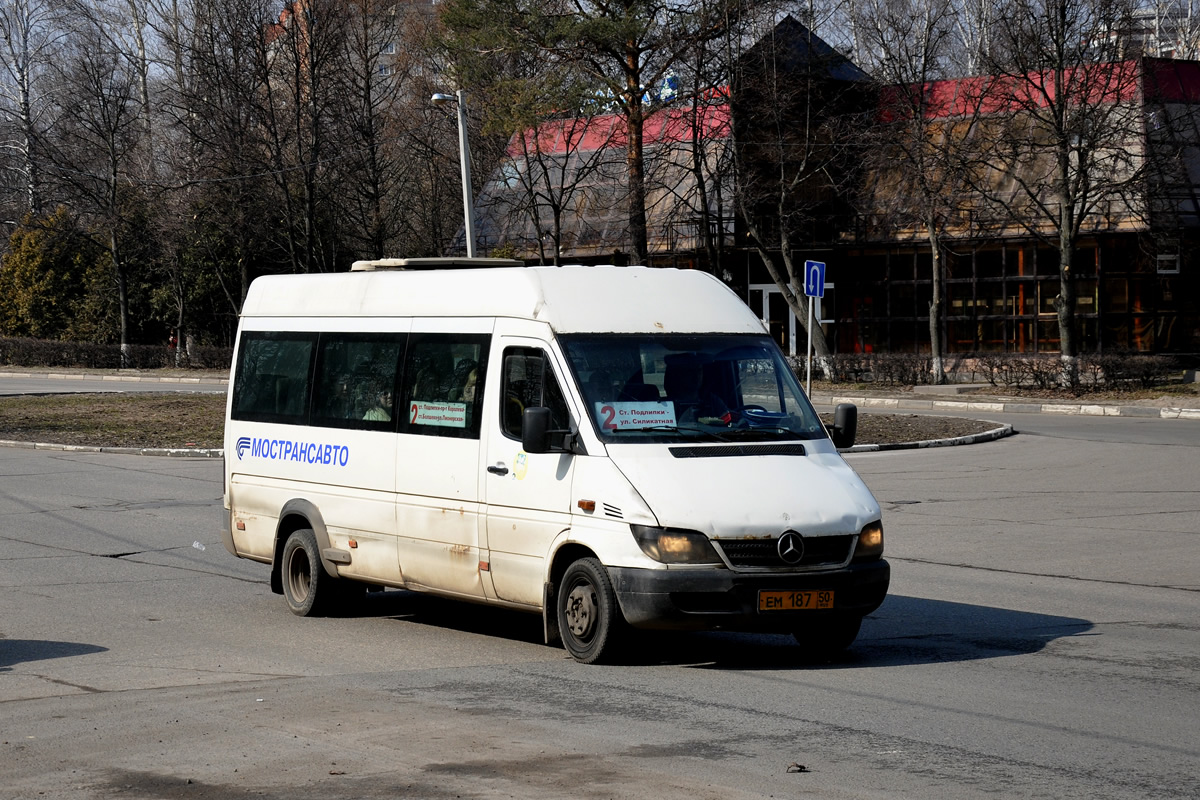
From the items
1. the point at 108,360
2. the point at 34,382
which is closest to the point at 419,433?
the point at 34,382

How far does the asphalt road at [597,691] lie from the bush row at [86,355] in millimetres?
45562

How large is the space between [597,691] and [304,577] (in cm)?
378

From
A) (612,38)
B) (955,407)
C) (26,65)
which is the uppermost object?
(26,65)

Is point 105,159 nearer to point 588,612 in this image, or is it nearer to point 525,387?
point 525,387

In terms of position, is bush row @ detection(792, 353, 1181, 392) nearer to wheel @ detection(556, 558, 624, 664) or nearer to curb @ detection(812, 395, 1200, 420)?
curb @ detection(812, 395, 1200, 420)

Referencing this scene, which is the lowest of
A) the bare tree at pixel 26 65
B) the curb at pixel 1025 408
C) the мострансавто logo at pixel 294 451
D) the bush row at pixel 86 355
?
the curb at pixel 1025 408

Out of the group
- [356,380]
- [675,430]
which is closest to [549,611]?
[675,430]

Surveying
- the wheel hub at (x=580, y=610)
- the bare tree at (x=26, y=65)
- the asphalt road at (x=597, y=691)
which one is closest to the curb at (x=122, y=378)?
the bare tree at (x=26, y=65)

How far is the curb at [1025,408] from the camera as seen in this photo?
29188mm

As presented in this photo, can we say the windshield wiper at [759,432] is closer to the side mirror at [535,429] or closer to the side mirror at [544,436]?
the side mirror at [544,436]

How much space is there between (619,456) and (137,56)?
207 ft

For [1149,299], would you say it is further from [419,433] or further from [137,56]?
[137,56]

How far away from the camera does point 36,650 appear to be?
9.16 m

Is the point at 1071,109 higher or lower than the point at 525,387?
higher
